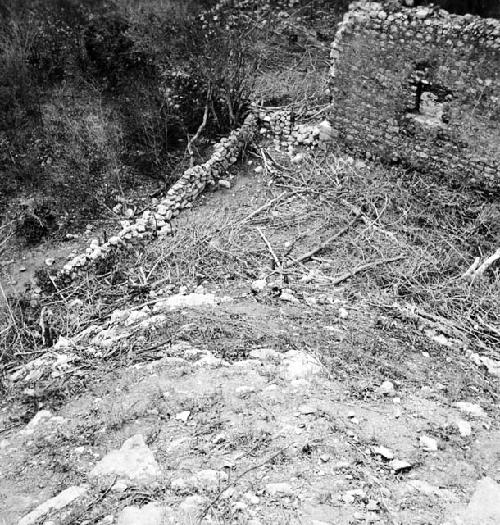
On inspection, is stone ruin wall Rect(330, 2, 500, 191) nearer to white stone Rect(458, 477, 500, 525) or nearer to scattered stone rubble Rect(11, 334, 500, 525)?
scattered stone rubble Rect(11, 334, 500, 525)

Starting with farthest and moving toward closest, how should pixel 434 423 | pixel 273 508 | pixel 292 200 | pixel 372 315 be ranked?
1. pixel 292 200
2. pixel 372 315
3. pixel 434 423
4. pixel 273 508

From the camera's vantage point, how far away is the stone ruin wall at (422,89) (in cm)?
738

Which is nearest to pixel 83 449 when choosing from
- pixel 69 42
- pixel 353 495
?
pixel 353 495

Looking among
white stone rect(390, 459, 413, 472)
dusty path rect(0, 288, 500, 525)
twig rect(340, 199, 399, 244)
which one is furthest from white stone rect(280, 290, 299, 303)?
white stone rect(390, 459, 413, 472)

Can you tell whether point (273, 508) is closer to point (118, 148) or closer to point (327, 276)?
point (327, 276)

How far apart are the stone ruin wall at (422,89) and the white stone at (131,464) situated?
584 centimetres

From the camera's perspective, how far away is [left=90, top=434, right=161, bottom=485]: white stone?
4273mm

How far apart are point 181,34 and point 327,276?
7.40 metres

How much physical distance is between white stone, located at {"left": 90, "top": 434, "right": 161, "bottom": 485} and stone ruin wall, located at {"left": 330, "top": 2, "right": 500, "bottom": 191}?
230 inches

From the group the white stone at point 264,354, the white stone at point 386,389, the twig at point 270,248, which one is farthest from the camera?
the twig at point 270,248

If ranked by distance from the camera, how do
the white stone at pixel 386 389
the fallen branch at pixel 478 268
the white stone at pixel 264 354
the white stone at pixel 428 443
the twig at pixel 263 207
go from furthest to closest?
the twig at pixel 263 207 < the fallen branch at pixel 478 268 < the white stone at pixel 264 354 < the white stone at pixel 386 389 < the white stone at pixel 428 443

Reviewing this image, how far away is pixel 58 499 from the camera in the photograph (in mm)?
4207

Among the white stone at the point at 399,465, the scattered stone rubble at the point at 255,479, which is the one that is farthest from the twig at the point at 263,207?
the white stone at the point at 399,465

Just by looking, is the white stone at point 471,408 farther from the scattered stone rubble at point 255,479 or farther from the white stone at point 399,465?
the white stone at point 399,465
